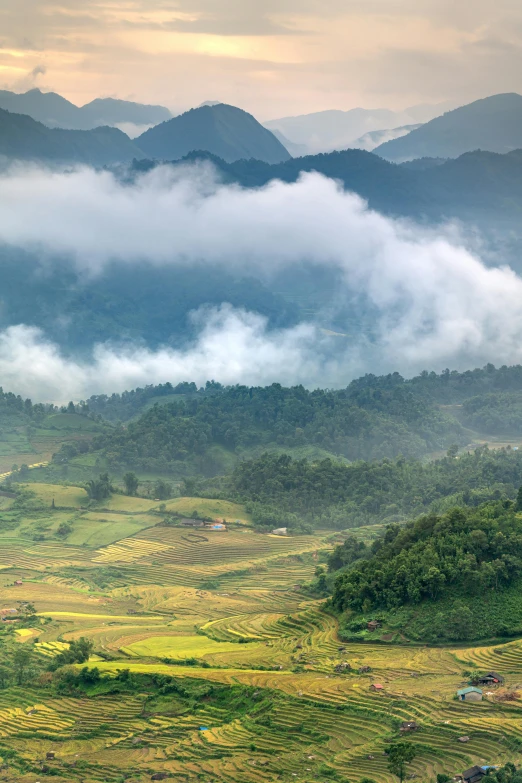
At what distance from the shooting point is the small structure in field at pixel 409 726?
1182 inches

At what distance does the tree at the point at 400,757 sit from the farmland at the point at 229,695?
0.41 m

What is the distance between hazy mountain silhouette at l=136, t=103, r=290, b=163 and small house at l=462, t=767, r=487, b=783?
161 metres

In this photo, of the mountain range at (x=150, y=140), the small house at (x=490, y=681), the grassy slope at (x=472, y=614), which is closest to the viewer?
the small house at (x=490, y=681)

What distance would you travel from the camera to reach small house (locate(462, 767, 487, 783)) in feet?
88.8

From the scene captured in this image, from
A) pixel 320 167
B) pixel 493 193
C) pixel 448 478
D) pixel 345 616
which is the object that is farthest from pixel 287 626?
pixel 493 193

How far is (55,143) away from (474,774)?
15130 cm

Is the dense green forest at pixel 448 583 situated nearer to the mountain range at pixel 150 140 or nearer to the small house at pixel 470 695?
the small house at pixel 470 695

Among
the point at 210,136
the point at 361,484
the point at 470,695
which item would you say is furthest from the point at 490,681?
the point at 210,136

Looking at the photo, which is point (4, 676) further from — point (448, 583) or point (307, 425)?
point (307, 425)

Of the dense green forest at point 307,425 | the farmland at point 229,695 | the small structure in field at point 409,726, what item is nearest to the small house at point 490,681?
the farmland at point 229,695

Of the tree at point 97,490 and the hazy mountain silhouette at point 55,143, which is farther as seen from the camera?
the hazy mountain silhouette at point 55,143

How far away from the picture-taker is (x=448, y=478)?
69125 millimetres

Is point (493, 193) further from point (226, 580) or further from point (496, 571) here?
point (496, 571)

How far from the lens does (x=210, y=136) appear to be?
7293 inches
